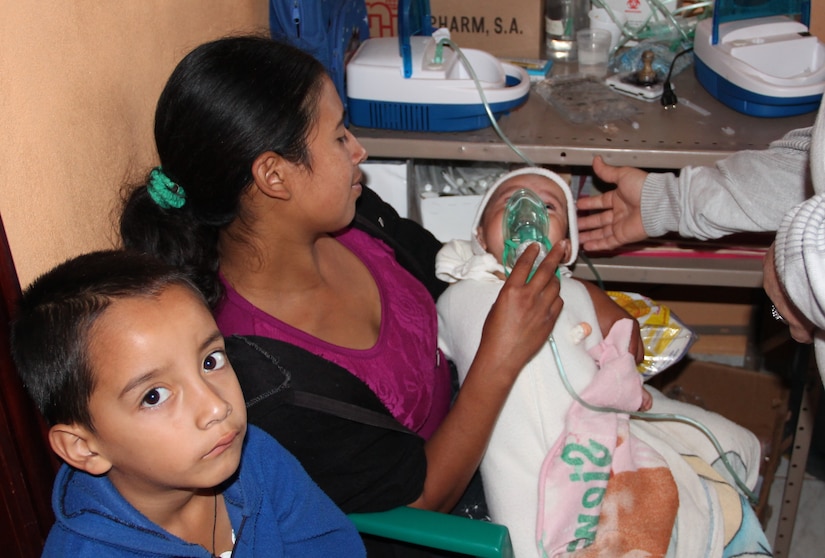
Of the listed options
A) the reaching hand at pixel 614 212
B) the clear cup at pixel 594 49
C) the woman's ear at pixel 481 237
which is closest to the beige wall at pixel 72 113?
the woman's ear at pixel 481 237

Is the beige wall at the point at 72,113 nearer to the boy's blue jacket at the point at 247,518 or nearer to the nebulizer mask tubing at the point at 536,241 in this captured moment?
the boy's blue jacket at the point at 247,518

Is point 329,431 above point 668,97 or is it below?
below

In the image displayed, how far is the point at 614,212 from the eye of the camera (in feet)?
6.98

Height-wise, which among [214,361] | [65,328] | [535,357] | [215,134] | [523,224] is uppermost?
[215,134]

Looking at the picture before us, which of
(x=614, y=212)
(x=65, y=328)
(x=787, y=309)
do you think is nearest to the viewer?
(x=65, y=328)

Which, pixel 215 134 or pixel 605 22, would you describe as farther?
pixel 605 22

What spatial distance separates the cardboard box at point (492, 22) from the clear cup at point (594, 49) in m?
0.13

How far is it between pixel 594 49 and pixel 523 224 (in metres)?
0.91

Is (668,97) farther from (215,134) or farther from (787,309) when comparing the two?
(215,134)

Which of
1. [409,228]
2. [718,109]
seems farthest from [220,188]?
[718,109]

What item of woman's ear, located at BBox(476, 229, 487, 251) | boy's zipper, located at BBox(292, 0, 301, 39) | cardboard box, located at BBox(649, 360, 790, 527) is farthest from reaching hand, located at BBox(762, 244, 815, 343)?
boy's zipper, located at BBox(292, 0, 301, 39)

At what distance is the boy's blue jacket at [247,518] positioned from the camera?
106cm

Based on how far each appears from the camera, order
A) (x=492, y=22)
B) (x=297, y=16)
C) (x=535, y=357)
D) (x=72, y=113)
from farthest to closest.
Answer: (x=492, y=22) → (x=297, y=16) → (x=535, y=357) → (x=72, y=113)

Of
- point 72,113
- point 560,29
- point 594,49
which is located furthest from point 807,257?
point 560,29
